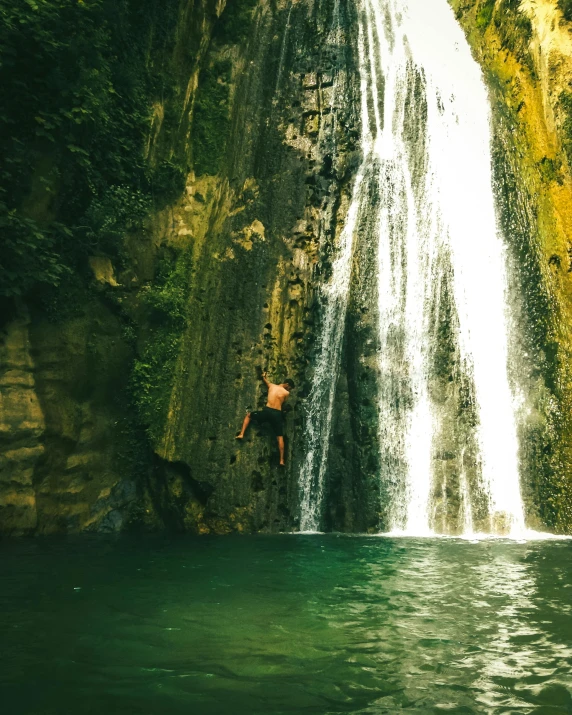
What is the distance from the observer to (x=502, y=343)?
11188mm

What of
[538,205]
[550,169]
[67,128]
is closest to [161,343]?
[67,128]

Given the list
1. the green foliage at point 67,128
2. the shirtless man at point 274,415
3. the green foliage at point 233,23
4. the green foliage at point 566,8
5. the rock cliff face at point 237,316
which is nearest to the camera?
the green foliage at point 67,128

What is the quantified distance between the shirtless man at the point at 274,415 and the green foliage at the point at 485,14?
1100 cm

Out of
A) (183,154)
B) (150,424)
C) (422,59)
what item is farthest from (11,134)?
(422,59)

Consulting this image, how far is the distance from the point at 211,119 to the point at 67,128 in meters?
3.37

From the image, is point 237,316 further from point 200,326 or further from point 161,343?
point 161,343

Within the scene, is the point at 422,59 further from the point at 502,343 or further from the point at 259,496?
the point at 259,496

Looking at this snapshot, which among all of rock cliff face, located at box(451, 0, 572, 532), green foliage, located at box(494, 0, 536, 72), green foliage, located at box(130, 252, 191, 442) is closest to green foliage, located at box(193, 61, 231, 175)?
green foliage, located at box(130, 252, 191, 442)

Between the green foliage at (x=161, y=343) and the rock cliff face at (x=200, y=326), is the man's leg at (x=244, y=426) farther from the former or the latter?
the green foliage at (x=161, y=343)

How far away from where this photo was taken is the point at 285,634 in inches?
163

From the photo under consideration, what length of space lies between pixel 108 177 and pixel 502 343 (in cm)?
769

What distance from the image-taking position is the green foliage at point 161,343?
1082cm

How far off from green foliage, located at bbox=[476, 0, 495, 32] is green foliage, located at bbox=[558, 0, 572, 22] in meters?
2.07

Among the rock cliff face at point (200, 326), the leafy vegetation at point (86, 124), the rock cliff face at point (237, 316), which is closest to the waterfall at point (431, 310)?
the rock cliff face at point (237, 316)
